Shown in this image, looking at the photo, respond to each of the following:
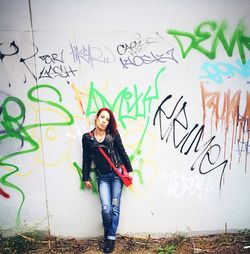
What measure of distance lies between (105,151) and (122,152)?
254mm

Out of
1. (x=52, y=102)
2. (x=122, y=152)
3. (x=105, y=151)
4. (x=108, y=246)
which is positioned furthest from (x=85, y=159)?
(x=108, y=246)

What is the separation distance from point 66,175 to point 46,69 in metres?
1.47

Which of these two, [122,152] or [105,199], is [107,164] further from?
[105,199]

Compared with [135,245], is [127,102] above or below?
above

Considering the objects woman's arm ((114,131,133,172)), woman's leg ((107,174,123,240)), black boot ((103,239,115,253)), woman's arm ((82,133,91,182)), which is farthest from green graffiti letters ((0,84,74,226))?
black boot ((103,239,115,253))

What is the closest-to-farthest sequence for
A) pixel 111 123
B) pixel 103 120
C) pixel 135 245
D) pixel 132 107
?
pixel 103 120 → pixel 111 123 → pixel 132 107 → pixel 135 245

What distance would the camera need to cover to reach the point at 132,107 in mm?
4109

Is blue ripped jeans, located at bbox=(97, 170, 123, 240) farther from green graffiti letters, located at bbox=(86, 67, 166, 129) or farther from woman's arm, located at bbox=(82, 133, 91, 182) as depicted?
green graffiti letters, located at bbox=(86, 67, 166, 129)

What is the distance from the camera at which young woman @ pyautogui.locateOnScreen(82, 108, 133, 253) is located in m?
3.92

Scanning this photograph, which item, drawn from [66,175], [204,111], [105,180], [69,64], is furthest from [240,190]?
[69,64]

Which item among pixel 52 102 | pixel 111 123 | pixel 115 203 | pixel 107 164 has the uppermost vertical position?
pixel 52 102

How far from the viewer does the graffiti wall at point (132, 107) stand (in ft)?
12.9

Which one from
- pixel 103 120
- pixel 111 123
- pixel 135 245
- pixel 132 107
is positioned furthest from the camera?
pixel 135 245

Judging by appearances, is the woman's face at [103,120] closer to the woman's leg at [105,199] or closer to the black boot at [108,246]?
the woman's leg at [105,199]
